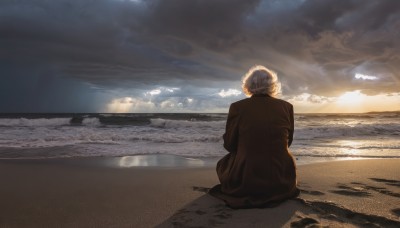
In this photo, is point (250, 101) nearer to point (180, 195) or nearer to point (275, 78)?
point (275, 78)

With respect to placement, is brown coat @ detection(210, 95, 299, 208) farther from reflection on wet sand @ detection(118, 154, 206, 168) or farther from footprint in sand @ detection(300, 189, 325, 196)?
reflection on wet sand @ detection(118, 154, 206, 168)

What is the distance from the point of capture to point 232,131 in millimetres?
3469

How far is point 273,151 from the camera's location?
3.29 metres

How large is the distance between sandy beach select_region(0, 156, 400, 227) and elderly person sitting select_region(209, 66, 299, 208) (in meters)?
0.15

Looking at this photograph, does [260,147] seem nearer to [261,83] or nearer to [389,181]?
[261,83]

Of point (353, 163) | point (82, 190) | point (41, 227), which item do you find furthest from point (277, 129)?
point (353, 163)

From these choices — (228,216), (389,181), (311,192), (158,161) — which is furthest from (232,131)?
(158,161)

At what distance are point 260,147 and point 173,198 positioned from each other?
1231 millimetres

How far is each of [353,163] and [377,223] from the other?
3599 millimetres

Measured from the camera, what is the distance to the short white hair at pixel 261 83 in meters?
3.44

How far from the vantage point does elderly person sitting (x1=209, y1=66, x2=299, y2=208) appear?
10.7 ft

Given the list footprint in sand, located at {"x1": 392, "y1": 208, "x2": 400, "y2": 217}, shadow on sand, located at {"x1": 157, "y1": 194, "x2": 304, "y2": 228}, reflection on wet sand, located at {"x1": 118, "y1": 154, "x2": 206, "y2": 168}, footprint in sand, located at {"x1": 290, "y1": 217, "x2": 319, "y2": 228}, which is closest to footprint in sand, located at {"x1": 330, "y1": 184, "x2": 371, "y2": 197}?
footprint in sand, located at {"x1": 392, "y1": 208, "x2": 400, "y2": 217}

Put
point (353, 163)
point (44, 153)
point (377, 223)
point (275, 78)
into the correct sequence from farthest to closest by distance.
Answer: point (44, 153)
point (353, 163)
point (275, 78)
point (377, 223)

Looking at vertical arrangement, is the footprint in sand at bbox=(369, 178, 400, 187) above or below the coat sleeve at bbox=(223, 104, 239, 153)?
below
